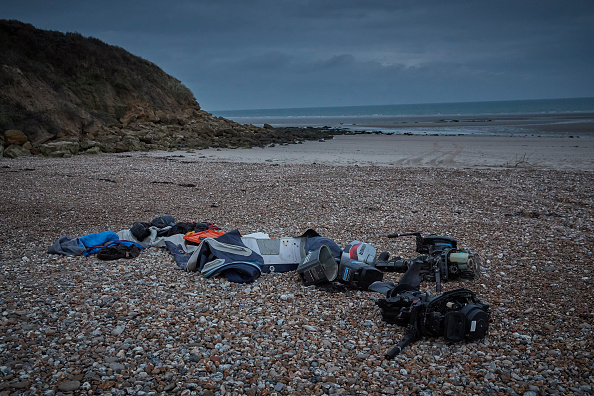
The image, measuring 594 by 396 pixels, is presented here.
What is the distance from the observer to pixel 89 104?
32594 mm

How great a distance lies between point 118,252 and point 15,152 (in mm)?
19480

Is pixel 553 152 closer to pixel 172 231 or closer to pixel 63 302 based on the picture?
pixel 172 231

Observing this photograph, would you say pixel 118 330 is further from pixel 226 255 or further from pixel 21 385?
pixel 226 255

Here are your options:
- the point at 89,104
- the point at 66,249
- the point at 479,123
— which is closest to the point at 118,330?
the point at 66,249

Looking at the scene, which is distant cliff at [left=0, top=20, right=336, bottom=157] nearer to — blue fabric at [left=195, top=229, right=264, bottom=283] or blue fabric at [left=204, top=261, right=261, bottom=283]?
blue fabric at [left=195, top=229, right=264, bottom=283]

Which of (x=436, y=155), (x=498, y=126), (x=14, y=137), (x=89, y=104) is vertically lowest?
(x=436, y=155)

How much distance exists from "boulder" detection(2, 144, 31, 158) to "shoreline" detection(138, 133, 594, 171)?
5712 millimetres

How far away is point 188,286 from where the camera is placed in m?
6.51

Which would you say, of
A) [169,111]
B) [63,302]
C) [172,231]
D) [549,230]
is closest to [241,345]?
[63,302]

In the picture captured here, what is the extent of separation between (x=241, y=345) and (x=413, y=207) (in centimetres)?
846

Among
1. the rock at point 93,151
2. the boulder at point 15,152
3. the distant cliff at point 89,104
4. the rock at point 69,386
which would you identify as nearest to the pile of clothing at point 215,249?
the rock at point 69,386

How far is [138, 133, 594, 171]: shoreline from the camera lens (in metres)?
22.3

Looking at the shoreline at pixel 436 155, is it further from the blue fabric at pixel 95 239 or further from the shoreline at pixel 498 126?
the blue fabric at pixel 95 239

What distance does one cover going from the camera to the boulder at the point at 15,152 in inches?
896
